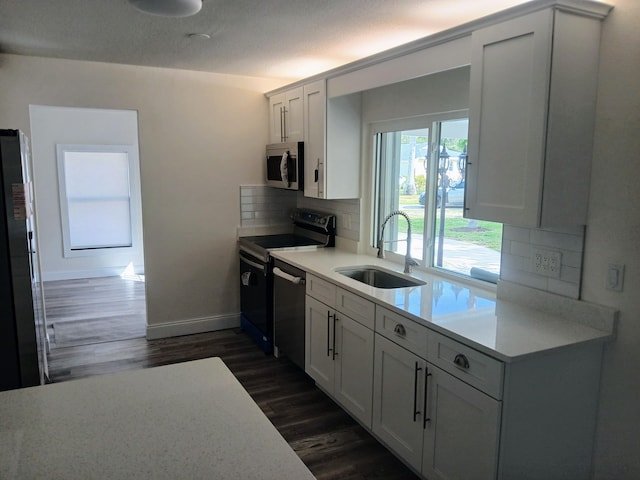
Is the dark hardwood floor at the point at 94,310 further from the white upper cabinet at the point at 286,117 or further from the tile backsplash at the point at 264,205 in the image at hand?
the white upper cabinet at the point at 286,117

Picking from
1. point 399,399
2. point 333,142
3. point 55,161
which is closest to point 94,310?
point 55,161

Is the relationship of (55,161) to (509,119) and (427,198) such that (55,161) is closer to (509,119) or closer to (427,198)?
(427,198)

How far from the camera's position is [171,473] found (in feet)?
3.55

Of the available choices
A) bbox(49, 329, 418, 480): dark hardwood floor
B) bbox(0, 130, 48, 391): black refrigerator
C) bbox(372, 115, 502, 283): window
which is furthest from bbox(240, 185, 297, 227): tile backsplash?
bbox(0, 130, 48, 391): black refrigerator

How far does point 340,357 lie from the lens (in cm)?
302

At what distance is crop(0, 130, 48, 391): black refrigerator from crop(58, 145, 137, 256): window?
177 inches

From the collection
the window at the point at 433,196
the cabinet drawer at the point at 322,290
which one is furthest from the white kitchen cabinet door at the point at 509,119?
the cabinet drawer at the point at 322,290

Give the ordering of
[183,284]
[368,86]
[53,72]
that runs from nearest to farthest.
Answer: [368,86] < [53,72] < [183,284]

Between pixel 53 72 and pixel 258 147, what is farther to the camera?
pixel 258 147

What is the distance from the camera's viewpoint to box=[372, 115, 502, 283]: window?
2902mm

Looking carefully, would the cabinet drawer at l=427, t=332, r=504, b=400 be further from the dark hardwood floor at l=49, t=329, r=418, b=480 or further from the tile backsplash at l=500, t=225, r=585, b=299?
the dark hardwood floor at l=49, t=329, r=418, b=480

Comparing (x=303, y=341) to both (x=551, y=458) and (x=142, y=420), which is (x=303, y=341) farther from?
(x=142, y=420)

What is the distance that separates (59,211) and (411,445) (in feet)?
20.3

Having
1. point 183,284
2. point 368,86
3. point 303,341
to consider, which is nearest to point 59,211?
point 183,284
